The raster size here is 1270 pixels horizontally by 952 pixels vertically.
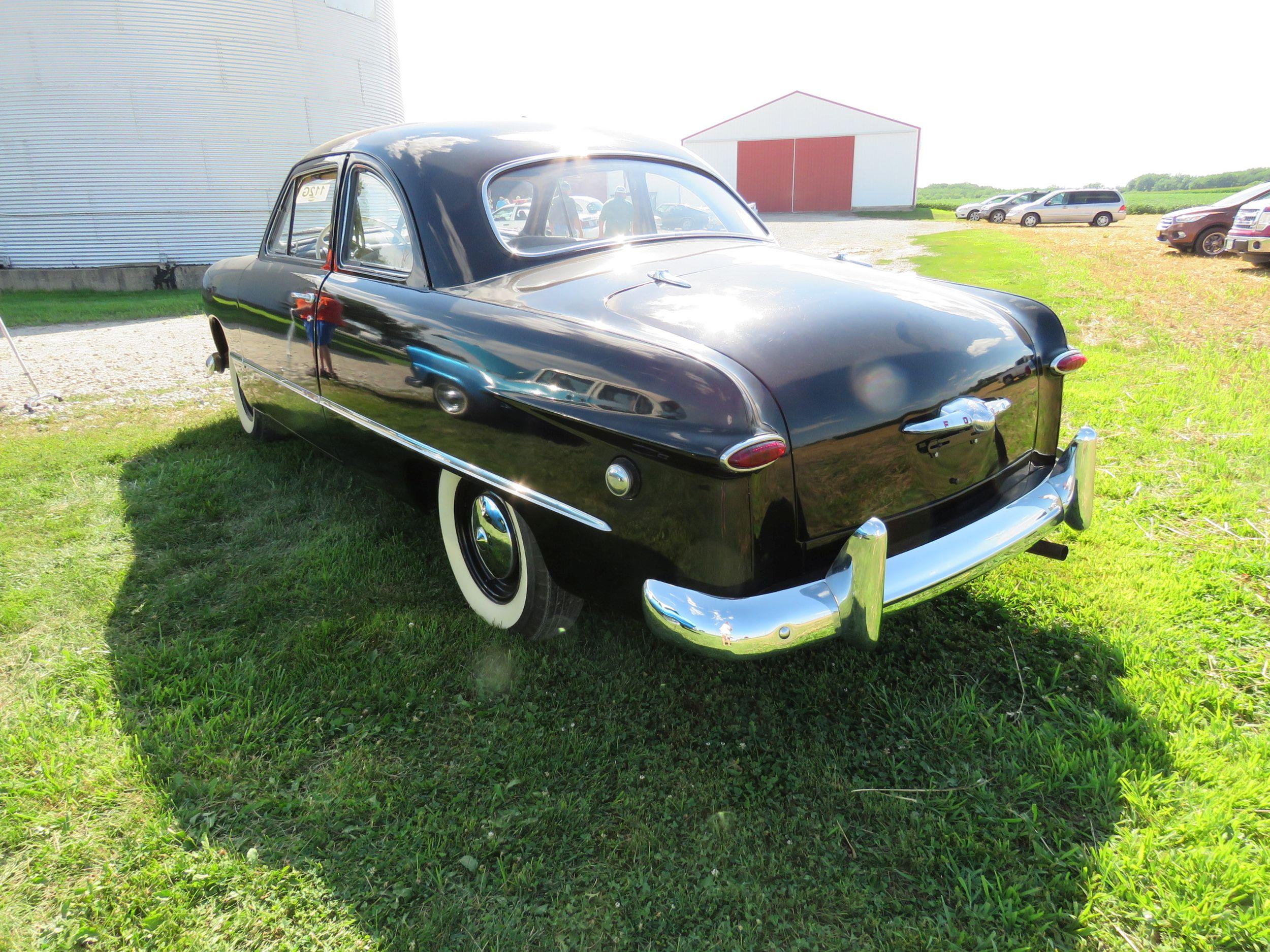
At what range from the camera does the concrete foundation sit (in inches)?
601

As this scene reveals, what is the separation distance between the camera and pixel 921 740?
2.34 m

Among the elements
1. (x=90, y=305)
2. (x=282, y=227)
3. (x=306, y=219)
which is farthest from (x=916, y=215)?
(x=306, y=219)

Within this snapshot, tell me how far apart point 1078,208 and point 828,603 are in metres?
31.0

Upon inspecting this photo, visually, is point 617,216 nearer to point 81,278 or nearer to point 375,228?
point 375,228

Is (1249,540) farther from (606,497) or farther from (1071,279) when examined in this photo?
(1071,279)

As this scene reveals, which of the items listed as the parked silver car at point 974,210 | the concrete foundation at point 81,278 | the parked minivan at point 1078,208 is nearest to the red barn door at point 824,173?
the parked silver car at point 974,210

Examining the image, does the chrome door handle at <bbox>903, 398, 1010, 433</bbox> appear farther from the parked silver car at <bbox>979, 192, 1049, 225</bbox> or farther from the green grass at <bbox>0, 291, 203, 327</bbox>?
the parked silver car at <bbox>979, 192, 1049, 225</bbox>

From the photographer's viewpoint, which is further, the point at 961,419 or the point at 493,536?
the point at 493,536

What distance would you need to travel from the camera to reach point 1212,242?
1452cm

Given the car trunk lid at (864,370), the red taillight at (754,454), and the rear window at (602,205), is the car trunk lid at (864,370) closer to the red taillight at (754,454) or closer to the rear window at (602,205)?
the red taillight at (754,454)

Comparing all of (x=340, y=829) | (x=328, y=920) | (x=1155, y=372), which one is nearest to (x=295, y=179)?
(x=340, y=829)

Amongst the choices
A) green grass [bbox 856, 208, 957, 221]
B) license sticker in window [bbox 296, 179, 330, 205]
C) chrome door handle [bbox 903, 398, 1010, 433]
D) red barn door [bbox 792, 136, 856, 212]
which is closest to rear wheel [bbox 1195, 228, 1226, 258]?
green grass [bbox 856, 208, 957, 221]

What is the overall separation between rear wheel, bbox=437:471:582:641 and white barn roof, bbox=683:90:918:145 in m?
39.3

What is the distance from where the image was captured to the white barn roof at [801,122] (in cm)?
3772
